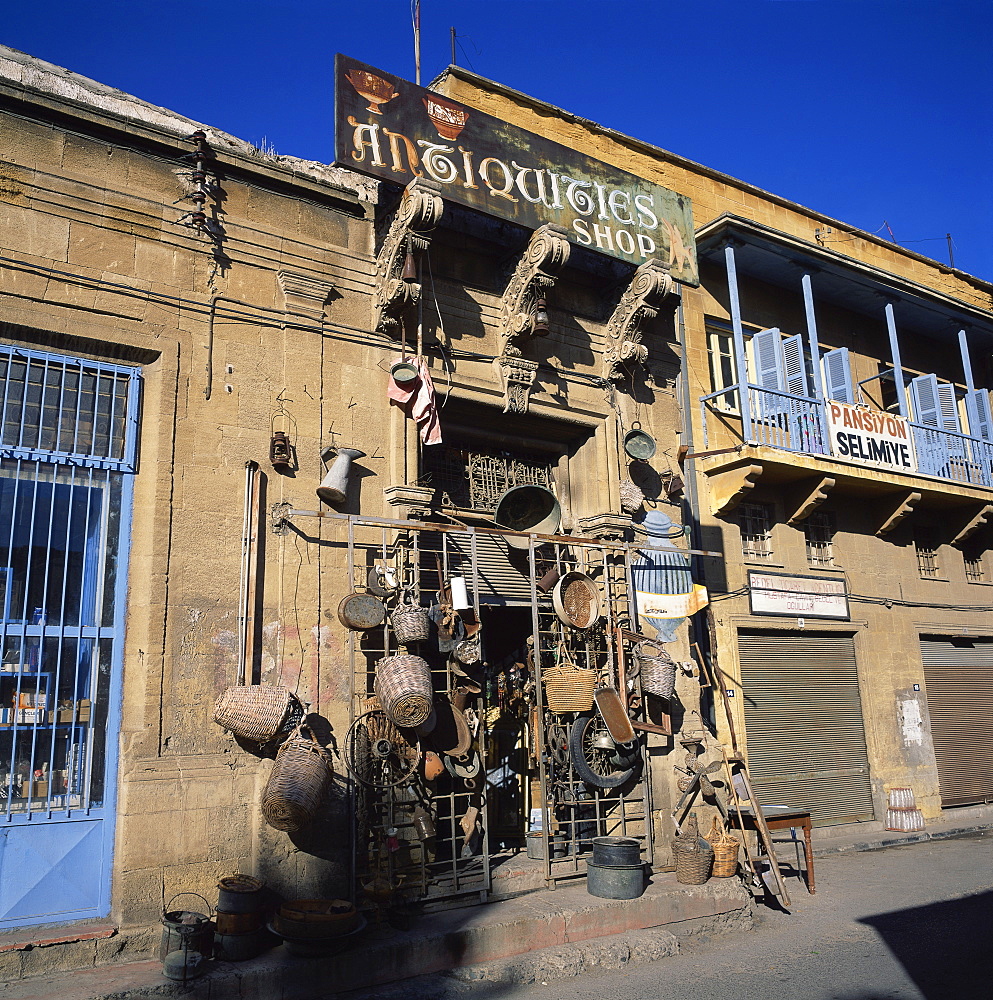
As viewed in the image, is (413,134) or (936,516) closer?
(413,134)

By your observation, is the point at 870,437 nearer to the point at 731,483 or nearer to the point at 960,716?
the point at 731,483

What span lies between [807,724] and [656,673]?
4.09 metres

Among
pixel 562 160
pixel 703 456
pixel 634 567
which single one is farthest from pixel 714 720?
pixel 562 160

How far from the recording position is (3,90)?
7148 mm

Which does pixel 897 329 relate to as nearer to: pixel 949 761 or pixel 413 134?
pixel 949 761

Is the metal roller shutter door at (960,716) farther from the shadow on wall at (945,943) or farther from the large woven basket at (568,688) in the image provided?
the large woven basket at (568,688)

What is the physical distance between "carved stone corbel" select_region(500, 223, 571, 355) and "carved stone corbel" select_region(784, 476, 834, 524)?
533cm

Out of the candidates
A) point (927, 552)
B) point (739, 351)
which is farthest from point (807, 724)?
point (739, 351)

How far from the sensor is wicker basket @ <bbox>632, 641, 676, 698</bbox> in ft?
31.1

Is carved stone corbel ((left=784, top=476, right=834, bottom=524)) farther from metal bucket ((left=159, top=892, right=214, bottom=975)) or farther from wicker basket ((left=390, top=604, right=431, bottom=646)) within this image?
metal bucket ((left=159, top=892, right=214, bottom=975))

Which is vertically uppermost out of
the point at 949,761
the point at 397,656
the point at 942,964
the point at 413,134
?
the point at 413,134

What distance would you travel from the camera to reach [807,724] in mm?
12312

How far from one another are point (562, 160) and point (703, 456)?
170 inches

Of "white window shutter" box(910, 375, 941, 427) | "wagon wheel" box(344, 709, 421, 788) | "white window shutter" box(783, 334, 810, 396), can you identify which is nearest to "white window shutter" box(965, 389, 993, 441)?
"white window shutter" box(910, 375, 941, 427)
